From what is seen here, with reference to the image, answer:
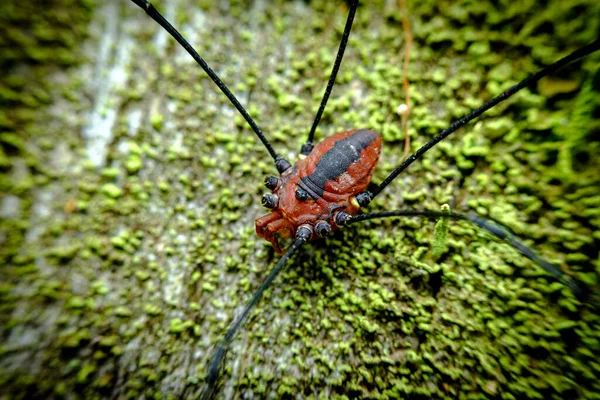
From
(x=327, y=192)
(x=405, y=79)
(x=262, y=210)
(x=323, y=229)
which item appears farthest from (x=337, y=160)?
(x=405, y=79)

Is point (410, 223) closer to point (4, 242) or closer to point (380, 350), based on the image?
point (380, 350)

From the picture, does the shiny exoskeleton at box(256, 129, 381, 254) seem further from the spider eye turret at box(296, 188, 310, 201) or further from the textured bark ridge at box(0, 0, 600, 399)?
the textured bark ridge at box(0, 0, 600, 399)

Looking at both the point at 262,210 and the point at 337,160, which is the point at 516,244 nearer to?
the point at 337,160

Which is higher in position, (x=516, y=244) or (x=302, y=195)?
(x=516, y=244)

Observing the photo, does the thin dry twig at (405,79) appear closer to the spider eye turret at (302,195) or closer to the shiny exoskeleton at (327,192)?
the shiny exoskeleton at (327,192)

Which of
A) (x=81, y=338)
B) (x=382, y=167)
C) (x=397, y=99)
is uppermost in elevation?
(x=397, y=99)

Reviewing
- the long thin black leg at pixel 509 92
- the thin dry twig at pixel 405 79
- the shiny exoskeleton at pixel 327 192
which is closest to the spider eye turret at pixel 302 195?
the shiny exoskeleton at pixel 327 192

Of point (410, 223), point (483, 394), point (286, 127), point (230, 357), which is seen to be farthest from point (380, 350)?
point (286, 127)
